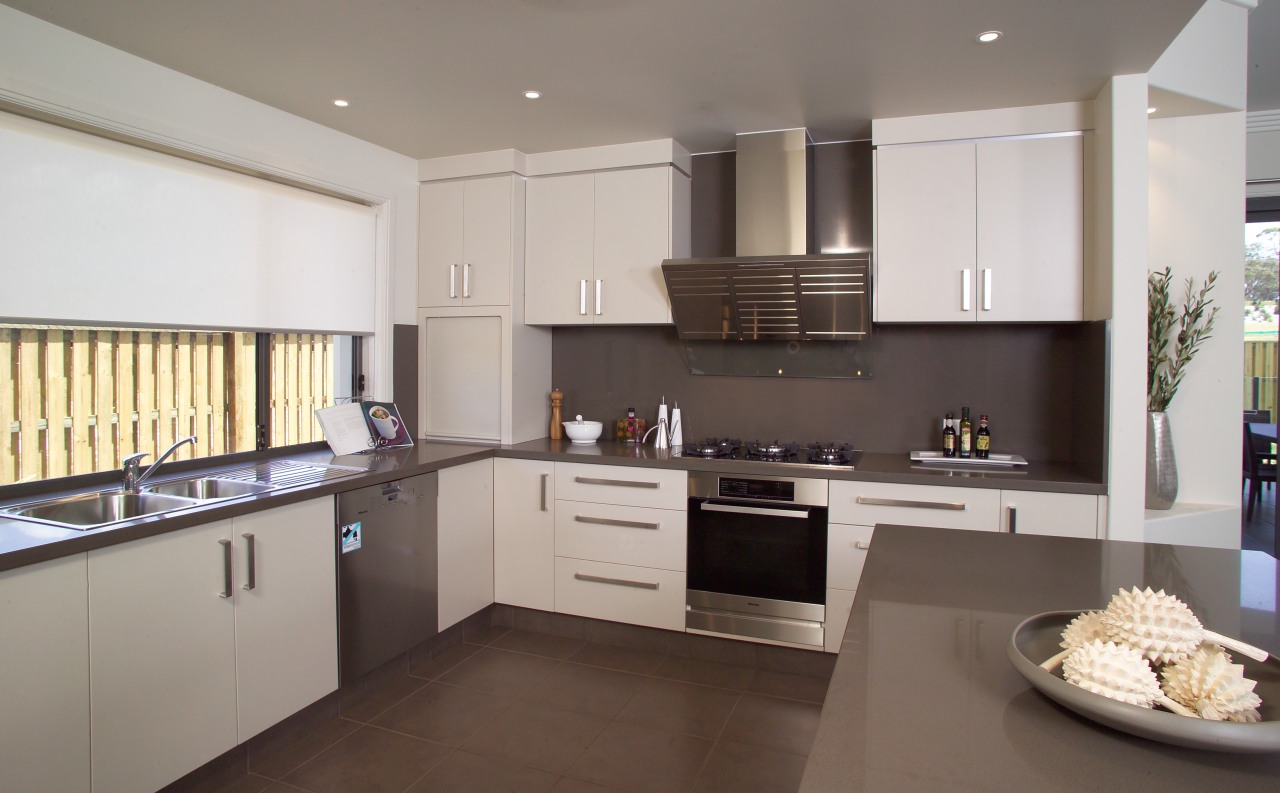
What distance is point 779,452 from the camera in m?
3.32

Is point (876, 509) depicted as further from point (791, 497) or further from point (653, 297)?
point (653, 297)

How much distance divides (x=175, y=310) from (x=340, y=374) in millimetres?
945

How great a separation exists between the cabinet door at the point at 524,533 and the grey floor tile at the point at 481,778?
3.66 ft

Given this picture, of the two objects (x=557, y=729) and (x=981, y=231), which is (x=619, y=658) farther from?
(x=981, y=231)

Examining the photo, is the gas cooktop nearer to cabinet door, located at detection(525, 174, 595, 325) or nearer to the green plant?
cabinet door, located at detection(525, 174, 595, 325)

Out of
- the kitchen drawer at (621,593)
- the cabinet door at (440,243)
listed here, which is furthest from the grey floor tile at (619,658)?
the cabinet door at (440,243)

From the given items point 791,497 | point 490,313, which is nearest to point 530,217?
point 490,313

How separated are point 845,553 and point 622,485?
1020mm

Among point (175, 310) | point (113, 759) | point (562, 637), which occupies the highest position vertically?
point (175, 310)

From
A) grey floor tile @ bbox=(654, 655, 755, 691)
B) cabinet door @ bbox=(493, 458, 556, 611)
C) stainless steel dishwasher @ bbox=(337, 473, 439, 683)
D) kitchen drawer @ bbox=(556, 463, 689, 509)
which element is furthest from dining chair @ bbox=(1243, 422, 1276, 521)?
stainless steel dishwasher @ bbox=(337, 473, 439, 683)

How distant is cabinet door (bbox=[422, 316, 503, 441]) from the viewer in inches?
146

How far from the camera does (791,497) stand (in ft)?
9.98

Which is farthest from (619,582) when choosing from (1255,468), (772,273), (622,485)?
(1255,468)

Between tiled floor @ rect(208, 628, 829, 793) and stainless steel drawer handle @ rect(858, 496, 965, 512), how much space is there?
2.47 ft
